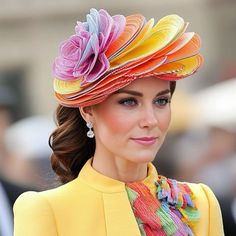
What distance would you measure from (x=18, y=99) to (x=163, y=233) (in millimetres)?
15034

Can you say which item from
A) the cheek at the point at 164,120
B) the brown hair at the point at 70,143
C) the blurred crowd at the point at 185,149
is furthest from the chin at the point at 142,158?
the blurred crowd at the point at 185,149

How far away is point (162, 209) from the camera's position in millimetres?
4188

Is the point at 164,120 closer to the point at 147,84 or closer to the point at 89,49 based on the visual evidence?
the point at 147,84

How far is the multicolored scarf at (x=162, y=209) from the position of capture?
4.12 metres

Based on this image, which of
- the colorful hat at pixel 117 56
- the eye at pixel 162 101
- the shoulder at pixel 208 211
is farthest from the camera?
the shoulder at pixel 208 211

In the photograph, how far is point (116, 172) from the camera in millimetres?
4168

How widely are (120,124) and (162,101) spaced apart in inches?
7.8

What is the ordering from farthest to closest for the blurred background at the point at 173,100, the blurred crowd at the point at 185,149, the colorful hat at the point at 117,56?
the blurred background at the point at 173,100 → the blurred crowd at the point at 185,149 → the colorful hat at the point at 117,56

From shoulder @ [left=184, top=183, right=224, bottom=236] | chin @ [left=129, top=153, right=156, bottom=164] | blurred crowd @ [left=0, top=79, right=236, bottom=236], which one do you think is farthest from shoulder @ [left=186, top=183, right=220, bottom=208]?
blurred crowd @ [left=0, top=79, right=236, bottom=236]

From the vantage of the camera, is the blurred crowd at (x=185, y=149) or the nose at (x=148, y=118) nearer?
the nose at (x=148, y=118)

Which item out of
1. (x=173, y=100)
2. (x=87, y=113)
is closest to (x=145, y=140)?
(x=87, y=113)

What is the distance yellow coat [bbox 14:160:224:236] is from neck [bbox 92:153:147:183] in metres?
0.03

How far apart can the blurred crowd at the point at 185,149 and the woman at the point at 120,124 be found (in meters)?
2.40

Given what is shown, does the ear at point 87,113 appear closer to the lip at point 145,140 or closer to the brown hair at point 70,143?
the brown hair at point 70,143
